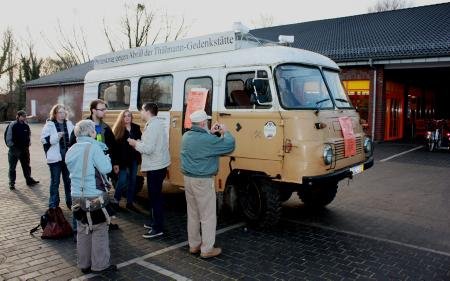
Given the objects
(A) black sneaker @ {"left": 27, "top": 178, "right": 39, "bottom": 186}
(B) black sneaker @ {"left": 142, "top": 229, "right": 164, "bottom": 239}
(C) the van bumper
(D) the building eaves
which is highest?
(D) the building eaves

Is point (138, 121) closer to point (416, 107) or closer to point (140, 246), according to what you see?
point (140, 246)

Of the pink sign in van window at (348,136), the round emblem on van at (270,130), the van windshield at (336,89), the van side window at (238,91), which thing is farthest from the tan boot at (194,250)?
the van windshield at (336,89)

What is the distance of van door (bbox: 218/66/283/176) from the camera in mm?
6066

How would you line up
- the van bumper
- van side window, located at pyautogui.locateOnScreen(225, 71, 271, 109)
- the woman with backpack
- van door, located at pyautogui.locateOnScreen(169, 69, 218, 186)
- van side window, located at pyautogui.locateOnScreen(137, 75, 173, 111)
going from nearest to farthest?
the woman with backpack < the van bumper < van side window, located at pyautogui.locateOnScreen(225, 71, 271, 109) < van door, located at pyautogui.locateOnScreen(169, 69, 218, 186) < van side window, located at pyautogui.locateOnScreen(137, 75, 173, 111)

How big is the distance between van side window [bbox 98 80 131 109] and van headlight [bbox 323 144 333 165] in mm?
4521

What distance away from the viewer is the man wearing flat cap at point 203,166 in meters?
5.24

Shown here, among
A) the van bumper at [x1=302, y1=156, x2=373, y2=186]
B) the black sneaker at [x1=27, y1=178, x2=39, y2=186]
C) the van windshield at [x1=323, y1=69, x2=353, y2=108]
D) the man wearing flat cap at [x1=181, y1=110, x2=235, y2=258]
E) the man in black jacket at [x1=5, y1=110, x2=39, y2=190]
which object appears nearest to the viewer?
the man wearing flat cap at [x1=181, y1=110, x2=235, y2=258]

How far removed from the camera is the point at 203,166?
5234 millimetres

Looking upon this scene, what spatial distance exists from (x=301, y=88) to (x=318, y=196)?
7.78ft

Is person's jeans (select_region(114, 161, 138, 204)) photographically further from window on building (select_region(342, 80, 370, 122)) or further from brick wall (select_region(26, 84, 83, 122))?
brick wall (select_region(26, 84, 83, 122))

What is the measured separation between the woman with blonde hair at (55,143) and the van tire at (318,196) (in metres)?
4.25

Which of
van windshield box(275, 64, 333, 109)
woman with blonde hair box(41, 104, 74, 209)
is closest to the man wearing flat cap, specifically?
van windshield box(275, 64, 333, 109)

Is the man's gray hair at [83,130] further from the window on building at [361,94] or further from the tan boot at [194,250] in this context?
the window on building at [361,94]

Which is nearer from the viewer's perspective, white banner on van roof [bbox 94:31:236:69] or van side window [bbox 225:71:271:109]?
van side window [bbox 225:71:271:109]
